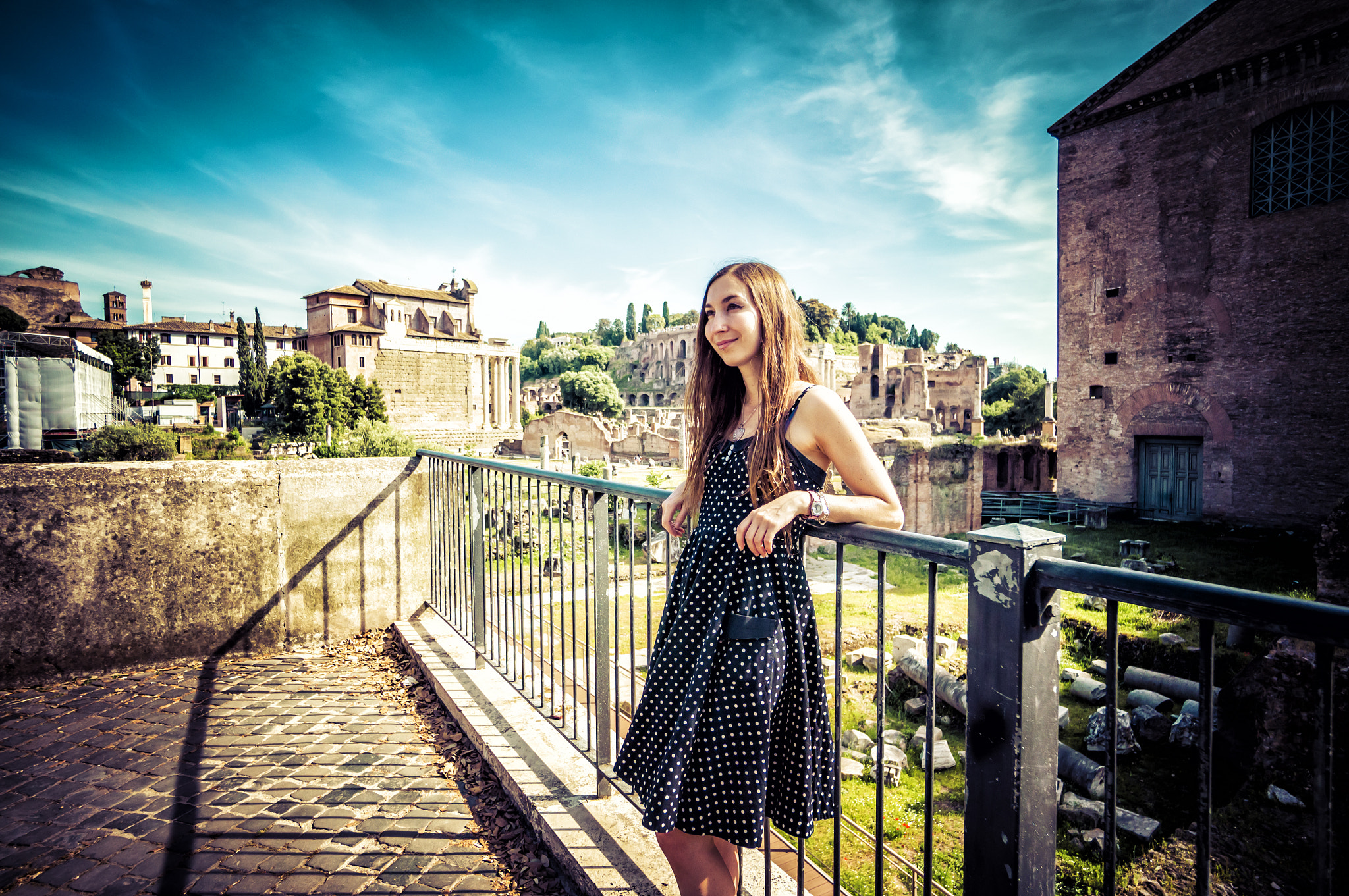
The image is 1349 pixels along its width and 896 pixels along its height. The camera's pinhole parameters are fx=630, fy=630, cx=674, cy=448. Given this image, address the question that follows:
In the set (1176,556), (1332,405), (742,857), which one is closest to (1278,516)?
(1332,405)

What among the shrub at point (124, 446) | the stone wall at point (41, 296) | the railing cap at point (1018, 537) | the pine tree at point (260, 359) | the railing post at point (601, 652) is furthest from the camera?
the stone wall at point (41, 296)

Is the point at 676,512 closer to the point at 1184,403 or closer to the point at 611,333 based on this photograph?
the point at 1184,403

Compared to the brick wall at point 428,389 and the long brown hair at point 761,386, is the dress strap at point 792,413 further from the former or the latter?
the brick wall at point 428,389

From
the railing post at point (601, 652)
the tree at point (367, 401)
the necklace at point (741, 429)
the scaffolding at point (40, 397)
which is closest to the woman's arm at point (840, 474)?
the necklace at point (741, 429)

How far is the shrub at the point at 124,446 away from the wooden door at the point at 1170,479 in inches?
1193

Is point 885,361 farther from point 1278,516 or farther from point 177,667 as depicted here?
point 177,667

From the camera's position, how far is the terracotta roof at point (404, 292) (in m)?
52.6

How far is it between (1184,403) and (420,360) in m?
45.2

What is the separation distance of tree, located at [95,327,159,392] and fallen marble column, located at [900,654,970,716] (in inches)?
2410

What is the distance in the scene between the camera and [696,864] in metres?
1.71

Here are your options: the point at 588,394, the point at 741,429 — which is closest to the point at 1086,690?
the point at 741,429

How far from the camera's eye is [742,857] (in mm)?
2215

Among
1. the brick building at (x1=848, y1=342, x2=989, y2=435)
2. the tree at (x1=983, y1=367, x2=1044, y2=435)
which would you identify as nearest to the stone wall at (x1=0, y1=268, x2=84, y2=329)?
the brick building at (x1=848, y1=342, x2=989, y2=435)

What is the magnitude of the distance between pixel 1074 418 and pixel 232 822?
943 inches
